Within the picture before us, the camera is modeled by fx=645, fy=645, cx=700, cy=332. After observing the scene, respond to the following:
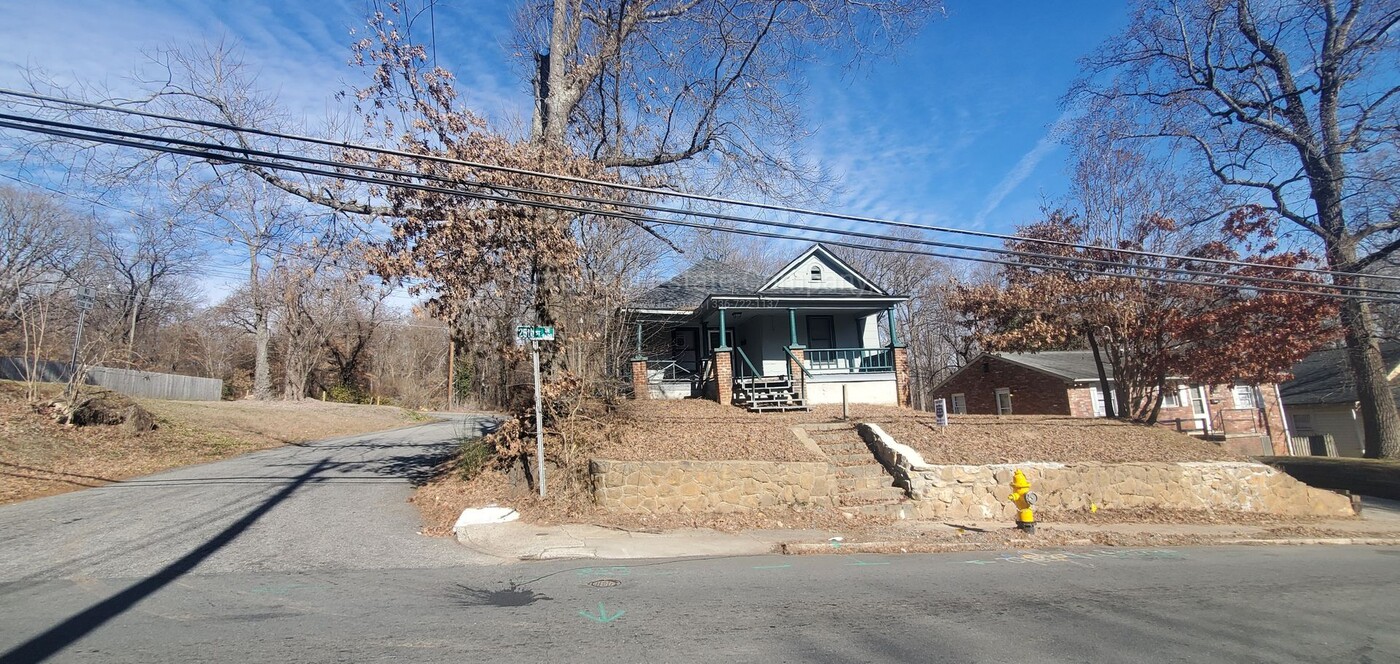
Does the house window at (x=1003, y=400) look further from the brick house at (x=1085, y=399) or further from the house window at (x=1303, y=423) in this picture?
Answer: the house window at (x=1303, y=423)

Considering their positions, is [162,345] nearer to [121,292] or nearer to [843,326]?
[121,292]

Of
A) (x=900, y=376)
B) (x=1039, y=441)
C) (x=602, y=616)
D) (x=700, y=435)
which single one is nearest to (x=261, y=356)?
(x=700, y=435)

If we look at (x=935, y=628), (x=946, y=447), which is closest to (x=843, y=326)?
(x=946, y=447)

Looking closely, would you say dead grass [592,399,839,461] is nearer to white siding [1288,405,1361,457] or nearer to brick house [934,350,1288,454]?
brick house [934,350,1288,454]

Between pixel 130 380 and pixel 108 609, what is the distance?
96.7ft

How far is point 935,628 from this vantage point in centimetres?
517

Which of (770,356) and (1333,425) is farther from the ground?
(770,356)

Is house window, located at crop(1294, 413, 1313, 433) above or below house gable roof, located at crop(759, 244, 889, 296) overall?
below

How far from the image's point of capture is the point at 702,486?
10.3 metres

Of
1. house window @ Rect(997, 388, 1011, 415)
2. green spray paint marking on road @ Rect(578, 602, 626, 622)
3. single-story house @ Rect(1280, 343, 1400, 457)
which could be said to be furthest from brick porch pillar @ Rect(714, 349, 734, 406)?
single-story house @ Rect(1280, 343, 1400, 457)

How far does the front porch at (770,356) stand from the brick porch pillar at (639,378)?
3 centimetres

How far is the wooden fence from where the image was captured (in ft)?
78.2

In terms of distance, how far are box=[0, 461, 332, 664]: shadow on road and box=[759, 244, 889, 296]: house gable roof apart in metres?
17.5

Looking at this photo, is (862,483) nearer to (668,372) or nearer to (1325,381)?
(668,372)
